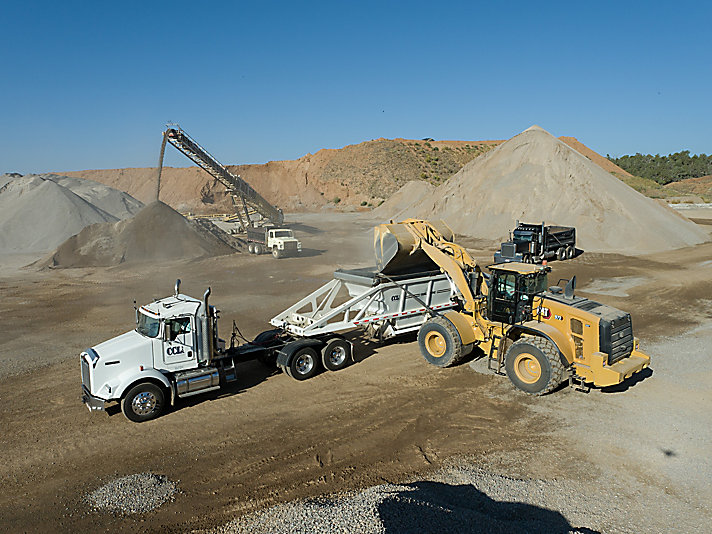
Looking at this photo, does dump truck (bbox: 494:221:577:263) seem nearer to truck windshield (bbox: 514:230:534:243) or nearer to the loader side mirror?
truck windshield (bbox: 514:230:534:243)

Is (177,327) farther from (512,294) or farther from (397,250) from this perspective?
(512,294)

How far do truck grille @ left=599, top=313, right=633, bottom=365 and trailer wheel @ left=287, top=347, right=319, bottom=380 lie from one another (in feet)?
20.7

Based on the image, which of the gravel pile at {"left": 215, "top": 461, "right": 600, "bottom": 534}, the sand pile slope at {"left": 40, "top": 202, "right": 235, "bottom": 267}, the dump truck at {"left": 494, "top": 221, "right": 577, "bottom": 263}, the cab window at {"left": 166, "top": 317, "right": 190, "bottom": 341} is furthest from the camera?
the sand pile slope at {"left": 40, "top": 202, "right": 235, "bottom": 267}

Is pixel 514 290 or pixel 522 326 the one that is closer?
pixel 522 326

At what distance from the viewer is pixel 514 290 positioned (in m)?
11.6

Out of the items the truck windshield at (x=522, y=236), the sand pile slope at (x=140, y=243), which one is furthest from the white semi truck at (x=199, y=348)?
the sand pile slope at (x=140, y=243)

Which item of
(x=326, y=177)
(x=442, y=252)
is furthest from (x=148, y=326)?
(x=326, y=177)

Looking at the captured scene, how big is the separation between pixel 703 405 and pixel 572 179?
34.3 metres

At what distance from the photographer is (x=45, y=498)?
25.7ft

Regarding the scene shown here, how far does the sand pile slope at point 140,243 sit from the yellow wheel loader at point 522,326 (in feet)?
71.7

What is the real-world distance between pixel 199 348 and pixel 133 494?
334cm

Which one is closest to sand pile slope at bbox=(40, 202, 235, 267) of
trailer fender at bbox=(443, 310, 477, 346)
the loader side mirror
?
trailer fender at bbox=(443, 310, 477, 346)

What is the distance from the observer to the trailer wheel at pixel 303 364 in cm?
1226

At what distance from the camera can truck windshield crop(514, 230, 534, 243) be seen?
3070 centimetres
